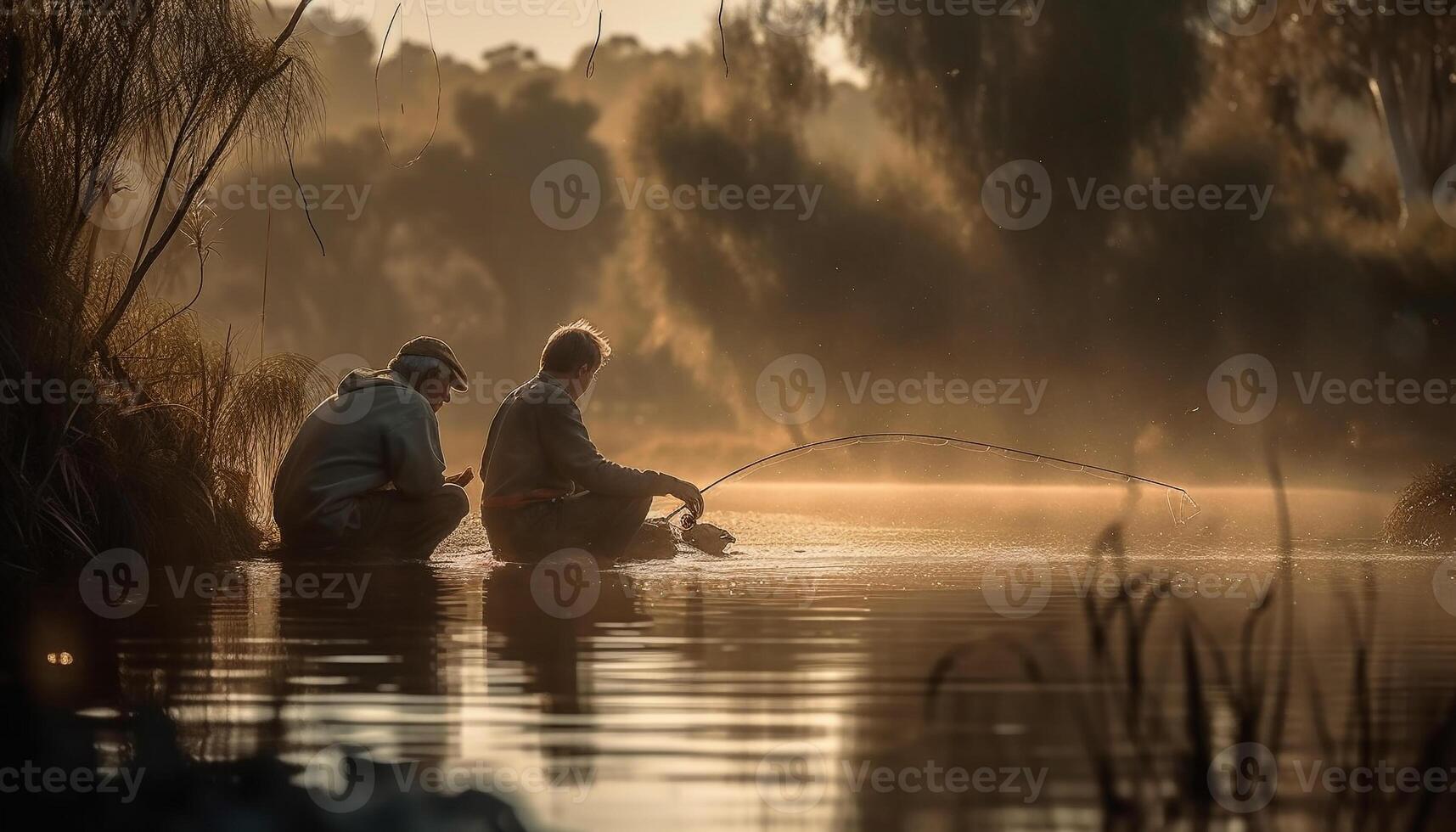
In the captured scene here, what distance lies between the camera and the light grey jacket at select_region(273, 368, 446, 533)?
8.01 metres

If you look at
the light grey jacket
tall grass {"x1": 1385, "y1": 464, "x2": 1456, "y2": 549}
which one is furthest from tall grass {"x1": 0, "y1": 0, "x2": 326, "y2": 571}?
tall grass {"x1": 1385, "y1": 464, "x2": 1456, "y2": 549}

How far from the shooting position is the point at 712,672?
4.47 metres

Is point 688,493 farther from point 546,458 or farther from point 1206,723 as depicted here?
point 1206,723

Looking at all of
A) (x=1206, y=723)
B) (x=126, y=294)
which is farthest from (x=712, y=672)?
(x=126, y=294)

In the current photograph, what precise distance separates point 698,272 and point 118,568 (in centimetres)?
1890

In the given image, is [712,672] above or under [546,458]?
under

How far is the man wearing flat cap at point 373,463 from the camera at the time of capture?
8016 millimetres

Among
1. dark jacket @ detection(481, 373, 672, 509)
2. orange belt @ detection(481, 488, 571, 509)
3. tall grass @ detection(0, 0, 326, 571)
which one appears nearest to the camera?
tall grass @ detection(0, 0, 326, 571)

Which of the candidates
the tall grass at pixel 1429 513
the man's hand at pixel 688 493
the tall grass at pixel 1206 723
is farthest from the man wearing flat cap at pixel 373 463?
the tall grass at pixel 1429 513

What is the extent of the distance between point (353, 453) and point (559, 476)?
3.51 ft

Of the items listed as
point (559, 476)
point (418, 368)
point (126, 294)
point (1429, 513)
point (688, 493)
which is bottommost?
point (1429, 513)

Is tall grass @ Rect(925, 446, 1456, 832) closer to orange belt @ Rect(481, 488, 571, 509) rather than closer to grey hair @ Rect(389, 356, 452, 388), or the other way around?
orange belt @ Rect(481, 488, 571, 509)

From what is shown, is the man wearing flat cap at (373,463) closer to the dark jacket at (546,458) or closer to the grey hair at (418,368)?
the grey hair at (418,368)

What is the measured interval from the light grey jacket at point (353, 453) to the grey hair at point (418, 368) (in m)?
0.10
